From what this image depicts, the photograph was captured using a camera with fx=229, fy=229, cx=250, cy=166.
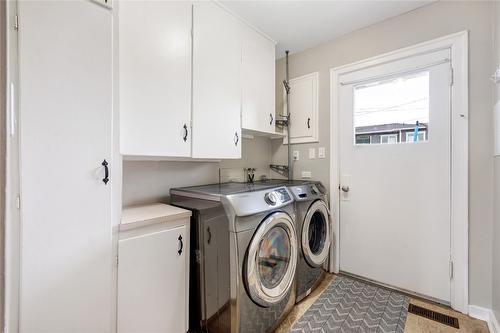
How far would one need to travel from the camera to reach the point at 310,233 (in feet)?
6.81

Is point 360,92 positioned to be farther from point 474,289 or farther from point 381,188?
point 474,289

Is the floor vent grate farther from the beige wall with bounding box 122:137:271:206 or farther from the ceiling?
the ceiling

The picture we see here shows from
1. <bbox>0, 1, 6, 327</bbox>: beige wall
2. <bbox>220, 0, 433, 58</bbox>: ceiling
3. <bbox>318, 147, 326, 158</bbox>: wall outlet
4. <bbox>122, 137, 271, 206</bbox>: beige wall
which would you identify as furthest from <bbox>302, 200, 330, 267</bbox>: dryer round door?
<bbox>0, 1, 6, 327</bbox>: beige wall

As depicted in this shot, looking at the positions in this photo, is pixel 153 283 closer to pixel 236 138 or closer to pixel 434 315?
pixel 236 138

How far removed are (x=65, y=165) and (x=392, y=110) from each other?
7.93 ft

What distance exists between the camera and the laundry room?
1020 mm

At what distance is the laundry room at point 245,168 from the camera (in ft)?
3.34

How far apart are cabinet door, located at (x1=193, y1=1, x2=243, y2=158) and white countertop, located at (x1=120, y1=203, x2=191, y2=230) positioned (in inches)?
17.8

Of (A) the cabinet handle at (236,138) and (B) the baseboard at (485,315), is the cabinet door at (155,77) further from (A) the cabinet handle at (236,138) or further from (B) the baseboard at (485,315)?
(B) the baseboard at (485,315)

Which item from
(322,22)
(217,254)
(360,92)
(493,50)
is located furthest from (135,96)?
(493,50)

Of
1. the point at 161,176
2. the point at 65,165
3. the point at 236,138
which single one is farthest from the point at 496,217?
the point at 65,165

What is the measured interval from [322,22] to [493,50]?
126cm

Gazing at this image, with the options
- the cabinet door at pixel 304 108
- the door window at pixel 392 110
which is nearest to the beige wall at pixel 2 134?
the cabinet door at pixel 304 108

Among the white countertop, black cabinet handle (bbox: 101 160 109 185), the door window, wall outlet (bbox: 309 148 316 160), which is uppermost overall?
the door window
